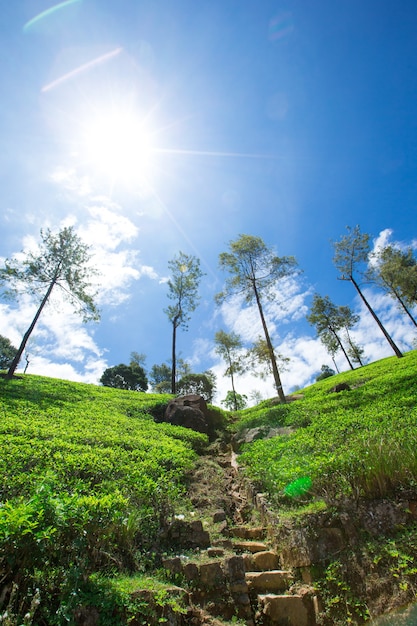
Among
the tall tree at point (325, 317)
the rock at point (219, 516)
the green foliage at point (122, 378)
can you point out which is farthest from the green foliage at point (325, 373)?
the rock at point (219, 516)

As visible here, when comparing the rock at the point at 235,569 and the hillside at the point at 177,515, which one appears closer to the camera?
the hillside at the point at 177,515

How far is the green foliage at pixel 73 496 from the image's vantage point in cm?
306

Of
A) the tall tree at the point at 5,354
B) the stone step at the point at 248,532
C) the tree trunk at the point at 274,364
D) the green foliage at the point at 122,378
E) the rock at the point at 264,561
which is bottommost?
the rock at the point at 264,561

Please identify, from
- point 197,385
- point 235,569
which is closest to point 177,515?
point 235,569

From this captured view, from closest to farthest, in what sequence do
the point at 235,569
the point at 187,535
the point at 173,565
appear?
the point at 235,569, the point at 173,565, the point at 187,535

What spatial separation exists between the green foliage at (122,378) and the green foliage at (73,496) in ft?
99.4

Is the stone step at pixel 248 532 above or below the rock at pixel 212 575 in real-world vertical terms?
above

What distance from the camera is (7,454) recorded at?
6.33m

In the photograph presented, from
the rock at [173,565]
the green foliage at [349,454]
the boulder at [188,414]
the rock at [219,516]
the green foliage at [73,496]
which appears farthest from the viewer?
the boulder at [188,414]

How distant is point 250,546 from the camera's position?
5367mm

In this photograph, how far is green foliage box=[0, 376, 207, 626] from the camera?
10.0ft

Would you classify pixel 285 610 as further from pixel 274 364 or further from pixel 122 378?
pixel 122 378

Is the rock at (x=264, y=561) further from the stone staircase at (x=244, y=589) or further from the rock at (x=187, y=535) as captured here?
the rock at (x=187, y=535)

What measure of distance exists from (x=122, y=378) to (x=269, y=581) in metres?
40.5
